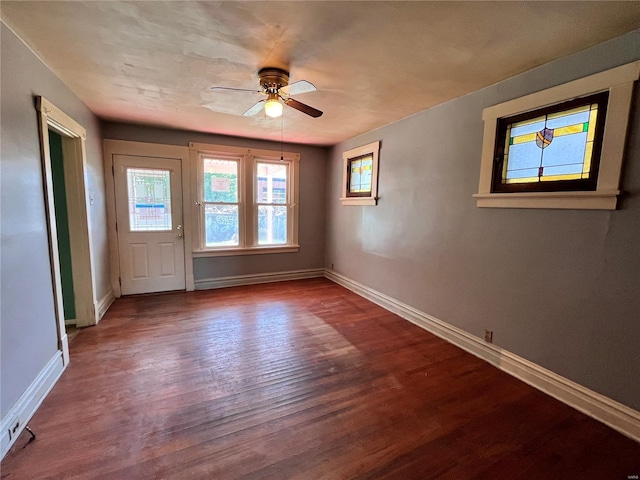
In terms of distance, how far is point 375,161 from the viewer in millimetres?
3887

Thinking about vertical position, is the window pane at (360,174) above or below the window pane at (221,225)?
above

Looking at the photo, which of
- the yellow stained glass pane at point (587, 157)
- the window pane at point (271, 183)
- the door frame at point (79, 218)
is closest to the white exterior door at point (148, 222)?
the door frame at point (79, 218)

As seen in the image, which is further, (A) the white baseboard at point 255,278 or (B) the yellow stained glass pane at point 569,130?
(A) the white baseboard at point 255,278

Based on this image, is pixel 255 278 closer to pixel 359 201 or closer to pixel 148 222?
pixel 148 222

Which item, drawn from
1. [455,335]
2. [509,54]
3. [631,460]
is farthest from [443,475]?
[509,54]

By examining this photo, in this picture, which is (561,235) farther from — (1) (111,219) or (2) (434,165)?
(1) (111,219)

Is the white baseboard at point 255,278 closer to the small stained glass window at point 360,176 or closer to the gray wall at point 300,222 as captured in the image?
the gray wall at point 300,222

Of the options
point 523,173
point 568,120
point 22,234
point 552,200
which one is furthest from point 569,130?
point 22,234

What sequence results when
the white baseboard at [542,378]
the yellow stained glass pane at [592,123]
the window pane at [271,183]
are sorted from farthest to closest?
the window pane at [271,183]
the yellow stained glass pane at [592,123]
the white baseboard at [542,378]

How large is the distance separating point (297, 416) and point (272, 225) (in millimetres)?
3505

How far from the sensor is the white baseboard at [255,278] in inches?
179

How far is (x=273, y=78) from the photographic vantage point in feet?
7.16

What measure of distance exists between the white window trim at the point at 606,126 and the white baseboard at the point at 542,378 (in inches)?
48.8

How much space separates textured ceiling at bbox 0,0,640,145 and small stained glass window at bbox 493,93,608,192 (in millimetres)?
378
